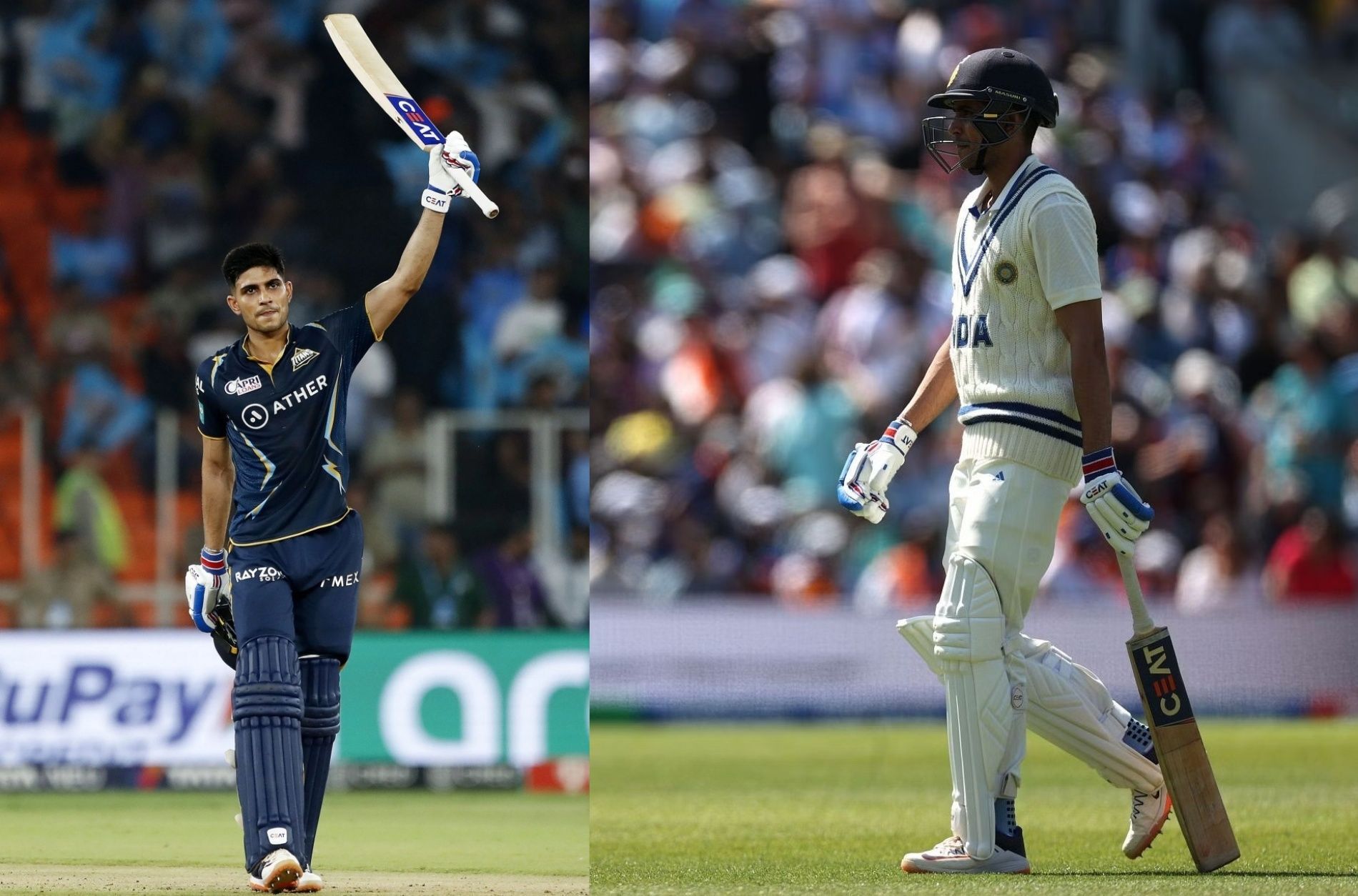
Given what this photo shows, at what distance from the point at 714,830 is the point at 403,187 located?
215 inches

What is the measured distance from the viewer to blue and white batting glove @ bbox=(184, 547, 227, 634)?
611 cm

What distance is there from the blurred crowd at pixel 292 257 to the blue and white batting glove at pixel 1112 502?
18.7 ft

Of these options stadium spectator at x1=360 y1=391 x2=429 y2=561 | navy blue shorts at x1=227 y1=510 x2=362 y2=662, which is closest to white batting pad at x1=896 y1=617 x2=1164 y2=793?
navy blue shorts at x1=227 y1=510 x2=362 y2=662

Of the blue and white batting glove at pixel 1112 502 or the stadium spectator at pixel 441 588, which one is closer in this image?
the blue and white batting glove at pixel 1112 502

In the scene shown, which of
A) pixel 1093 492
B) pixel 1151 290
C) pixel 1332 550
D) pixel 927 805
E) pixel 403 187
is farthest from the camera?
pixel 1151 290

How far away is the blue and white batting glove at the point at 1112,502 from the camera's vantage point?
562 cm

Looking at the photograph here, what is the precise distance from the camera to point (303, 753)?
615 cm

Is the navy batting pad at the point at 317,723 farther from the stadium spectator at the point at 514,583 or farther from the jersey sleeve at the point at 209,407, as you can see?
the stadium spectator at the point at 514,583

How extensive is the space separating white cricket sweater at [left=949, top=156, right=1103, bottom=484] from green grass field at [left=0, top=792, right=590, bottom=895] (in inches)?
66.6

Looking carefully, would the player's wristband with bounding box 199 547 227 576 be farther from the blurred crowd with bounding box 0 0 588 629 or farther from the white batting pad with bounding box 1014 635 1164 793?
the blurred crowd with bounding box 0 0 588 629

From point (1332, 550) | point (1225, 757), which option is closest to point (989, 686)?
point (1225, 757)

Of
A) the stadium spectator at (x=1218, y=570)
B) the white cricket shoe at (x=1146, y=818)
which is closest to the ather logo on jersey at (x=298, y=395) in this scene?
the white cricket shoe at (x=1146, y=818)

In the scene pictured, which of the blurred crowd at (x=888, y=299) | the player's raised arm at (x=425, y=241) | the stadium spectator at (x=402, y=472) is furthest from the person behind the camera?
the blurred crowd at (x=888, y=299)

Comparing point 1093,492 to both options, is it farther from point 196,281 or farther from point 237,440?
point 196,281
